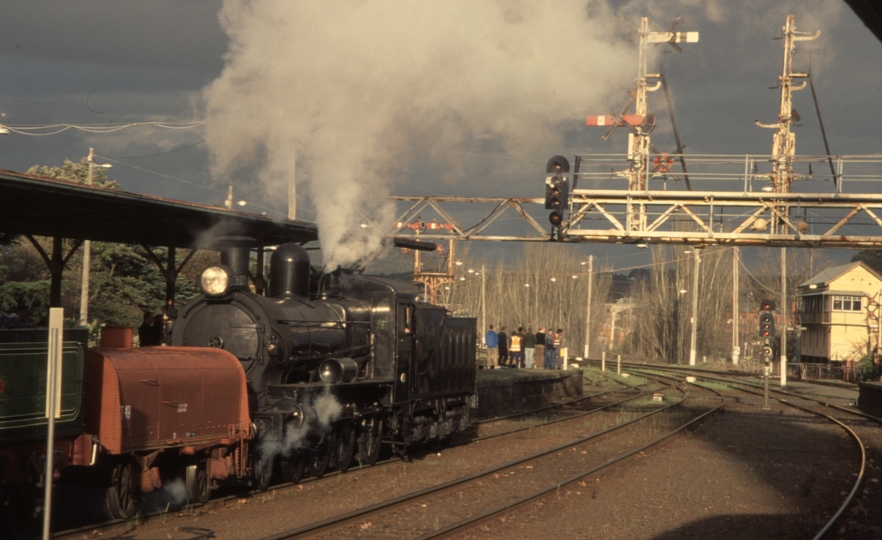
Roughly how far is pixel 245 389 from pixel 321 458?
2.06 metres

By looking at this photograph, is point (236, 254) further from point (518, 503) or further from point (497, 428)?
point (497, 428)

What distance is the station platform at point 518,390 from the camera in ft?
73.7

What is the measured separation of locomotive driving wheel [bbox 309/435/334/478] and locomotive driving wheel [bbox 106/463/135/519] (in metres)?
3.20

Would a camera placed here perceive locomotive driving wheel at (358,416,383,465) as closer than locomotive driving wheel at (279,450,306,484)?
No

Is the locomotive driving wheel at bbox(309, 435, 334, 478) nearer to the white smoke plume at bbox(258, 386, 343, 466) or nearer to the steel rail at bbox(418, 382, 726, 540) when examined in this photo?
the white smoke plume at bbox(258, 386, 343, 466)

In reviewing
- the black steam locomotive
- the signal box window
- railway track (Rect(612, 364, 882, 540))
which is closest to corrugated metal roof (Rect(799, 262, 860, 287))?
the signal box window

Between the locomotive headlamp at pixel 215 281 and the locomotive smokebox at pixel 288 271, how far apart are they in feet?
3.72

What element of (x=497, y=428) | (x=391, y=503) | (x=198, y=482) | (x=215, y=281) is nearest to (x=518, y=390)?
(x=497, y=428)

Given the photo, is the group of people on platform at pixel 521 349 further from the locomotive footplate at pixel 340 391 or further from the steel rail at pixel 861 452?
the locomotive footplate at pixel 340 391

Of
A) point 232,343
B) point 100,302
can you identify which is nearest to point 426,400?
point 232,343

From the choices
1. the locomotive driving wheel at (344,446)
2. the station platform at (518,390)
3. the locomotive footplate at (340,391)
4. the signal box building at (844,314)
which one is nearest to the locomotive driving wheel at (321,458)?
the locomotive driving wheel at (344,446)

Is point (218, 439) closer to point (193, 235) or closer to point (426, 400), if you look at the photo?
point (426, 400)

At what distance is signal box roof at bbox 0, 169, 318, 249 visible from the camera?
11.6 metres

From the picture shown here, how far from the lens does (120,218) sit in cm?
1451
